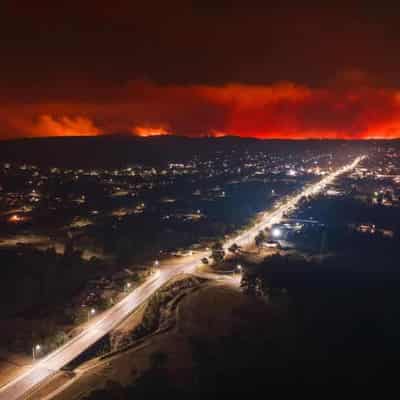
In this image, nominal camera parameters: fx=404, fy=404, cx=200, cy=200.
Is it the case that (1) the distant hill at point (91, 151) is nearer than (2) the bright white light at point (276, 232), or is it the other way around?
(2) the bright white light at point (276, 232)

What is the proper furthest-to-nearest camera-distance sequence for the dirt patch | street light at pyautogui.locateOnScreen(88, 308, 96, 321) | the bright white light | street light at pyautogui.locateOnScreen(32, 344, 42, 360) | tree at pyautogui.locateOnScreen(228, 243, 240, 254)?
the bright white light
tree at pyautogui.locateOnScreen(228, 243, 240, 254)
street light at pyautogui.locateOnScreen(88, 308, 96, 321)
street light at pyautogui.locateOnScreen(32, 344, 42, 360)
the dirt patch

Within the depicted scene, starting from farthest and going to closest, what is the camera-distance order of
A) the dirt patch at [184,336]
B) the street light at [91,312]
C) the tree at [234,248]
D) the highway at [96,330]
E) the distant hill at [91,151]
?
the distant hill at [91,151]
the tree at [234,248]
the street light at [91,312]
the highway at [96,330]
the dirt patch at [184,336]

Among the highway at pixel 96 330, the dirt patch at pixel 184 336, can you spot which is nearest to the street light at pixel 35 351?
the highway at pixel 96 330

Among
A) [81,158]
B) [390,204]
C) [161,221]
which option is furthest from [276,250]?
[81,158]

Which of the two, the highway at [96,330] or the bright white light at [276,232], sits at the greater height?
the bright white light at [276,232]

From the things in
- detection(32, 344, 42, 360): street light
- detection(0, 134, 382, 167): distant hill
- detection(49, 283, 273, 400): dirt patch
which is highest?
detection(0, 134, 382, 167): distant hill

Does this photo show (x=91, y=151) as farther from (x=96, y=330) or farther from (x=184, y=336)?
(x=184, y=336)

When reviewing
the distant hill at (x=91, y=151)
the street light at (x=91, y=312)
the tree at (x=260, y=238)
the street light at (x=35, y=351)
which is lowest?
the street light at (x=35, y=351)

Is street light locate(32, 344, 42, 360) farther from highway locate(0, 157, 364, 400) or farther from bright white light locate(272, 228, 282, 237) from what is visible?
bright white light locate(272, 228, 282, 237)

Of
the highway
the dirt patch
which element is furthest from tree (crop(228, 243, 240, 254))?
the dirt patch

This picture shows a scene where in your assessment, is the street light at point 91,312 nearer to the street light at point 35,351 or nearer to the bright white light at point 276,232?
the street light at point 35,351

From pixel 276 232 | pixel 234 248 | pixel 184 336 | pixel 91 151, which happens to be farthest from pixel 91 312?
pixel 91 151

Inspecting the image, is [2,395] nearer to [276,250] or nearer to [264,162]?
[276,250]
